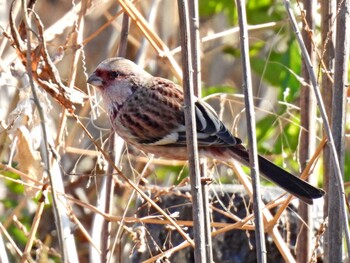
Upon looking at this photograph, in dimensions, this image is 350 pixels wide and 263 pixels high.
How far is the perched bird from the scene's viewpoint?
2961 mm

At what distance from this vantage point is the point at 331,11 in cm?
283

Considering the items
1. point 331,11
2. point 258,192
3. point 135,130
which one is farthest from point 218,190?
point 258,192

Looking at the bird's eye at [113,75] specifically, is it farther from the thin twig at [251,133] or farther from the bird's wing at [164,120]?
the thin twig at [251,133]

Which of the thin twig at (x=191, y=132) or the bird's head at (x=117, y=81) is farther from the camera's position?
the bird's head at (x=117, y=81)

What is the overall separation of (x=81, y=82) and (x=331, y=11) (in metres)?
2.56

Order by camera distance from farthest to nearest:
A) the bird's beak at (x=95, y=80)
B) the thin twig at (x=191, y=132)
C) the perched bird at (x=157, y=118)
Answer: the bird's beak at (x=95, y=80) → the perched bird at (x=157, y=118) → the thin twig at (x=191, y=132)

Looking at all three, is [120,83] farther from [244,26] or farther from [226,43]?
[226,43]

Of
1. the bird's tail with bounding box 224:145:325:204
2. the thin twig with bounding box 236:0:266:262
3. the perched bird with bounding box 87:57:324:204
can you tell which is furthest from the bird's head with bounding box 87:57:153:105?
the thin twig with bounding box 236:0:266:262

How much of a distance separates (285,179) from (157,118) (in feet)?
2.10

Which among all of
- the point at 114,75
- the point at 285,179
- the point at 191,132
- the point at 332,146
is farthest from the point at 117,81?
the point at 332,146

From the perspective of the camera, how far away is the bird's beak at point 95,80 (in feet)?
10.6

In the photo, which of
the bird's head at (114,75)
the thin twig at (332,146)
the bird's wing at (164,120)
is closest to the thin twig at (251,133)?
the thin twig at (332,146)

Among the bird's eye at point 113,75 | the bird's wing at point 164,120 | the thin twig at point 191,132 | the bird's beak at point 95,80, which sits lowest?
the thin twig at point 191,132

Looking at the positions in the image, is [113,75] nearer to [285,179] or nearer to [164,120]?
[164,120]
